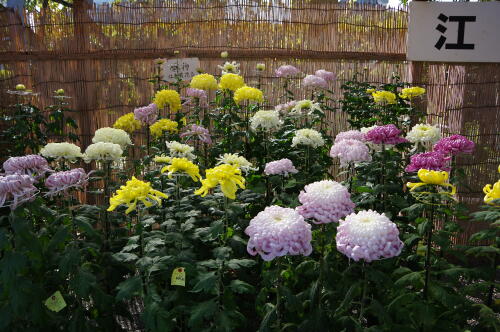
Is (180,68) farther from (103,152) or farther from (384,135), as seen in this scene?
(384,135)

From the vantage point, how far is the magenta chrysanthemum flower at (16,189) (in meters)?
1.89

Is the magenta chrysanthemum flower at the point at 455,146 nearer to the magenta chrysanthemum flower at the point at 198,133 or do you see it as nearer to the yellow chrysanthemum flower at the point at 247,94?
the yellow chrysanthemum flower at the point at 247,94

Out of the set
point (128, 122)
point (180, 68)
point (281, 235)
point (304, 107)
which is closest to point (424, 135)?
point (304, 107)

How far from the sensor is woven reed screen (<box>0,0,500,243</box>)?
15.2 feet

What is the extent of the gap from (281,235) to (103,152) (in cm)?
133

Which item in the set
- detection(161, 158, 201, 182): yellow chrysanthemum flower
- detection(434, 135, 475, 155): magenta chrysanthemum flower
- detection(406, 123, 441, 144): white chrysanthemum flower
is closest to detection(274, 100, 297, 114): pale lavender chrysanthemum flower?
detection(406, 123, 441, 144): white chrysanthemum flower

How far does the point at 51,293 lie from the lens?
2299 mm

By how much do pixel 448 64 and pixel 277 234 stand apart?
3.62 m

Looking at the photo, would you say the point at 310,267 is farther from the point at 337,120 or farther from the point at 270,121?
the point at 337,120

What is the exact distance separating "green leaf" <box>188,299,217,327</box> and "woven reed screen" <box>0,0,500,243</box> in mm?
3043

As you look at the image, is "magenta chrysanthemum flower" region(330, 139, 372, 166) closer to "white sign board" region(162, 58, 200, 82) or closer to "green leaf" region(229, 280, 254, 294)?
"green leaf" region(229, 280, 254, 294)

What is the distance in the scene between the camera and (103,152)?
259cm

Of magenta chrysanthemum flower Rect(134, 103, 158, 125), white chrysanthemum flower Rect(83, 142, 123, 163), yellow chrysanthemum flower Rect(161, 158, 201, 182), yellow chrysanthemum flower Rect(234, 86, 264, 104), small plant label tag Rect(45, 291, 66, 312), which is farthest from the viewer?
magenta chrysanthemum flower Rect(134, 103, 158, 125)

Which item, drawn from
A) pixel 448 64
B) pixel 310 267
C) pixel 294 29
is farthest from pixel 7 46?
pixel 448 64
